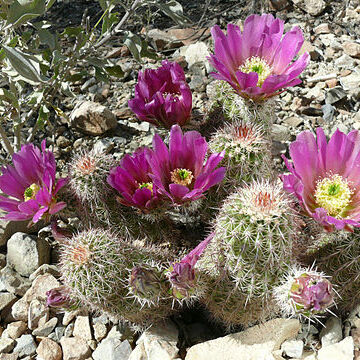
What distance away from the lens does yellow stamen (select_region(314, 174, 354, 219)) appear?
145 cm

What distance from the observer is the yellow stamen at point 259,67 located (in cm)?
166

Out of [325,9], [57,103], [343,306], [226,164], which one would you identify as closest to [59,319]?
[226,164]

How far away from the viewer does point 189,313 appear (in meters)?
1.86

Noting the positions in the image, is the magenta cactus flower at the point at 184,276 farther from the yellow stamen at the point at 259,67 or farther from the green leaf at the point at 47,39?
the green leaf at the point at 47,39

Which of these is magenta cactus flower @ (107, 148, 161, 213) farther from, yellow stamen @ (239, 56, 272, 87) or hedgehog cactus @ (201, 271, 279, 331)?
yellow stamen @ (239, 56, 272, 87)

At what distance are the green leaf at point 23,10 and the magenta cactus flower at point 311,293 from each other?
3.81ft

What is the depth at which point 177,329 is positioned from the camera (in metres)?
1.73

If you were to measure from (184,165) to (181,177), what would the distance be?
0.07 meters

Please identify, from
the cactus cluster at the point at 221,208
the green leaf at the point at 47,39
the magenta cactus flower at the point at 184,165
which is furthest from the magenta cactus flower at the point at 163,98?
the green leaf at the point at 47,39

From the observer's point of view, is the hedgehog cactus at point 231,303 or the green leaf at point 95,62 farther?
the green leaf at point 95,62

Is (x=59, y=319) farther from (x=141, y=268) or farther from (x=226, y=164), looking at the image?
(x=226, y=164)

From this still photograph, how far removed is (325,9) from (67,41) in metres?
1.77

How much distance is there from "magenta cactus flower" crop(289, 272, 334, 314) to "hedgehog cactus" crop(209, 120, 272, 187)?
16.7 inches

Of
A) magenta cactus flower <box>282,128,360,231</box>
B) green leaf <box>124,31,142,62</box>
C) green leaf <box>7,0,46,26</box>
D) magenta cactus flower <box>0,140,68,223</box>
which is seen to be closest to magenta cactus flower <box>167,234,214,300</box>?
magenta cactus flower <box>282,128,360,231</box>
